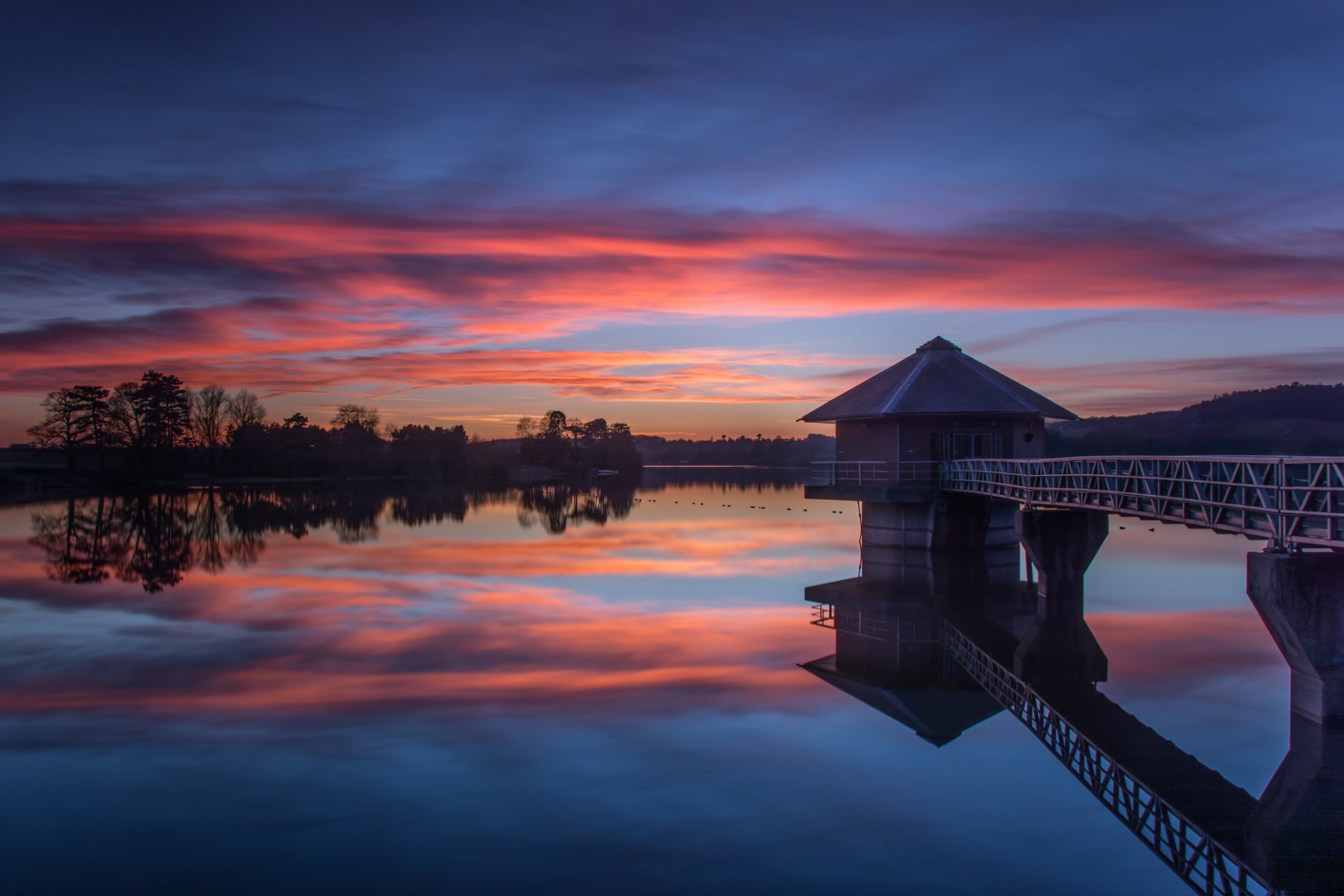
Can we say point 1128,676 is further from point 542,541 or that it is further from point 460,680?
point 542,541

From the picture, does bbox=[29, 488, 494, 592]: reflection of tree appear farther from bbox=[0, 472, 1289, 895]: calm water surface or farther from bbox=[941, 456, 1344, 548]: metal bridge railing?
bbox=[941, 456, 1344, 548]: metal bridge railing

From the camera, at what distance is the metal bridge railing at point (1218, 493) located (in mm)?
10781

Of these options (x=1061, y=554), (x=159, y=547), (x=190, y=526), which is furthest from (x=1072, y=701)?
(x=190, y=526)

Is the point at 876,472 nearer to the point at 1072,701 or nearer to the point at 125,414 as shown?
the point at 1072,701

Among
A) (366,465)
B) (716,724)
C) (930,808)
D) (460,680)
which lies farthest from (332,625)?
(366,465)

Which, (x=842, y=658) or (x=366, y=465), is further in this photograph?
(x=366, y=465)

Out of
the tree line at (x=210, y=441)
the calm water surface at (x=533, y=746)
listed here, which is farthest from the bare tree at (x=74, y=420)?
the calm water surface at (x=533, y=746)

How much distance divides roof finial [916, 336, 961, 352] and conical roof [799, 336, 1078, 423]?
0.08ft

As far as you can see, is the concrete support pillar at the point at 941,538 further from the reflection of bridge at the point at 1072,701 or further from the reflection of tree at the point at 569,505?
the reflection of tree at the point at 569,505

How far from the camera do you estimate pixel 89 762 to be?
10.3 m

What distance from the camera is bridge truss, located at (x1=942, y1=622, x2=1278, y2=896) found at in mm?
7277

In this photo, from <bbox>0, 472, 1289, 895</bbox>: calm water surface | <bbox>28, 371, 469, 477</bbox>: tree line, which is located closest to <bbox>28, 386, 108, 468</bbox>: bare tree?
<bbox>28, 371, 469, 477</bbox>: tree line

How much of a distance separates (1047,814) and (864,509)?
2060cm

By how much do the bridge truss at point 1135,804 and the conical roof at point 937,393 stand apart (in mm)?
14388
